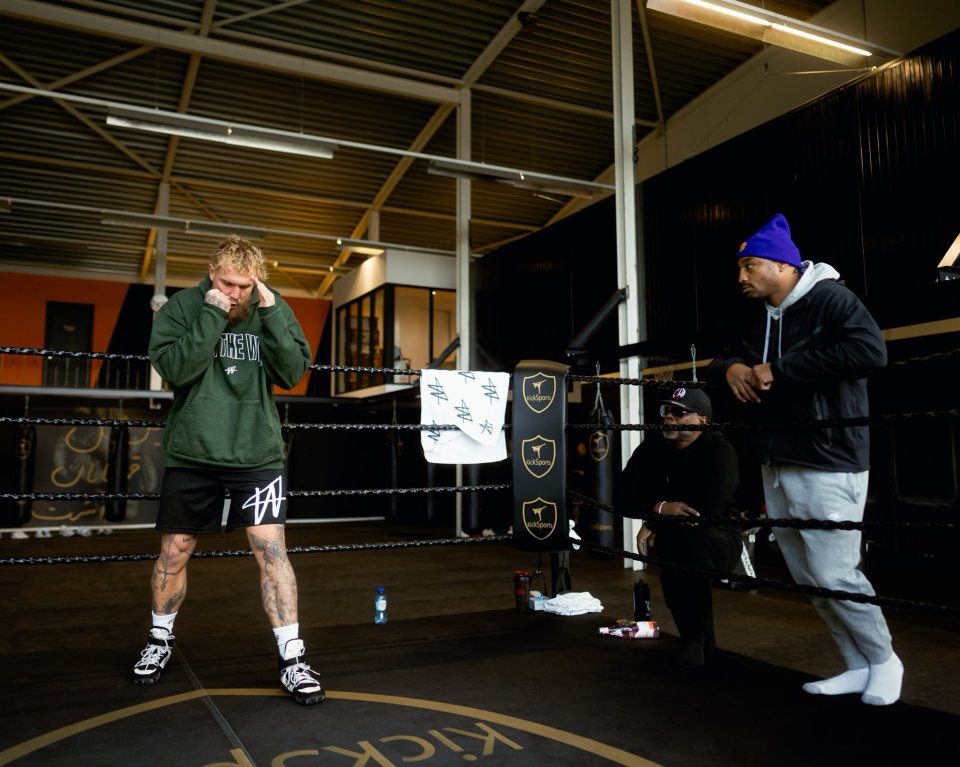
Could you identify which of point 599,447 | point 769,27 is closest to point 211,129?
point 599,447

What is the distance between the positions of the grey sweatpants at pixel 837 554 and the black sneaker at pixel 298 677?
138 cm

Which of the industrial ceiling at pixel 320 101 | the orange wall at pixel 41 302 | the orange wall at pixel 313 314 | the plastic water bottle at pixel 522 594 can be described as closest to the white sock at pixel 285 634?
the plastic water bottle at pixel 522 594

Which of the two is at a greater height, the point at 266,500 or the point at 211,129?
the point at 211,129

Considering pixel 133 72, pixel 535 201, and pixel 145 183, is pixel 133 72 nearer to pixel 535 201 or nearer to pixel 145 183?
pixel 145 183

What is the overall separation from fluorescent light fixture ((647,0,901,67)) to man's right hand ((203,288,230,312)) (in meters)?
4.13

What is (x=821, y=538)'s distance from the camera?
6.69 ft

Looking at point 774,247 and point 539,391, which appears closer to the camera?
point 774,247

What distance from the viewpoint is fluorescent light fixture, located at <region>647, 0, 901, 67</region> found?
5.17 m

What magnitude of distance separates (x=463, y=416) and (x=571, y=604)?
3.82 feet

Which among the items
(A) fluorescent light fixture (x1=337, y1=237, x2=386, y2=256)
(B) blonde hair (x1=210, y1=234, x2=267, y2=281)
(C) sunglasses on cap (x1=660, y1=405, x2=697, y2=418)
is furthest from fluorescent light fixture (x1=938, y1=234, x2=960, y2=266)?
(A) fluorescent light fixture (x1=337, y1=237, x2=386, y2=256)

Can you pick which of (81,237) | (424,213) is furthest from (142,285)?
(424,213)

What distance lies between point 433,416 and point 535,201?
413 inches

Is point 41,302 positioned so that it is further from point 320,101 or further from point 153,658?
point 153,658

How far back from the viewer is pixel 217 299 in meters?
2.08
